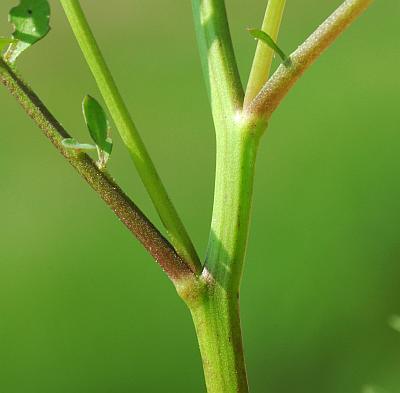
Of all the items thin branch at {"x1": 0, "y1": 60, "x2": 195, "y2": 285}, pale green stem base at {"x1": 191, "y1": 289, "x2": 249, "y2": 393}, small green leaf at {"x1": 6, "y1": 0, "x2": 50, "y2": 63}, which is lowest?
pale green stem base at {"x1": 191, "y1": 289, "x2": 249, "y2": 393}

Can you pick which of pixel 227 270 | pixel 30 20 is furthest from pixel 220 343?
pixel 30 20

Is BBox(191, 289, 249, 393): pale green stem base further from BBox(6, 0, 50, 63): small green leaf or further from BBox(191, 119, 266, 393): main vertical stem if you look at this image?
BBox(6, 0, 50, 63): small green leaf

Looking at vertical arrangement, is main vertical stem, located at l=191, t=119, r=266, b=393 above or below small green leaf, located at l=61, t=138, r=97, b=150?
below

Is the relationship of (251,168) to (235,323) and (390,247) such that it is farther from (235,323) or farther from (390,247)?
(390,247)

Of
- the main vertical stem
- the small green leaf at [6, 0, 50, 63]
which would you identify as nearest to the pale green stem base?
the main vertical stem

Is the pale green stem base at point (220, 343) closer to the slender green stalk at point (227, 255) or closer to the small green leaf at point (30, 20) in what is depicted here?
the slender green stalk at point (227, 255)

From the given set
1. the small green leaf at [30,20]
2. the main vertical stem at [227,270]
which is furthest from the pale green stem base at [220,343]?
the small green leaf at [30,20]
